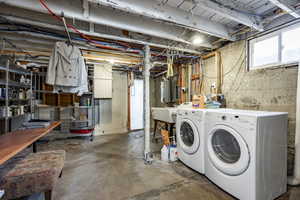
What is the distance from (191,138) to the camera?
2320mm

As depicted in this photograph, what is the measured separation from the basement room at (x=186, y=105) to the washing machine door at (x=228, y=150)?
12 mm

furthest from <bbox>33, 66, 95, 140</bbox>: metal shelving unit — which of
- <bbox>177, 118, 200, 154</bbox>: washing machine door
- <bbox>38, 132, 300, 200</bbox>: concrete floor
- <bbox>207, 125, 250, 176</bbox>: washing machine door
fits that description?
<bbox>207, 125, 250, 176</bbox>: washing machine door

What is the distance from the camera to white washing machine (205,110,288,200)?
1.34 meters

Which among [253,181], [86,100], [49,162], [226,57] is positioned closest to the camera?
[253,181]

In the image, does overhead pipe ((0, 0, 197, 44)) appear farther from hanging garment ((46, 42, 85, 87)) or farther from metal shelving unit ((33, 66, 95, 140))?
A: metal shelving unit ((33, 66, 95, 140))

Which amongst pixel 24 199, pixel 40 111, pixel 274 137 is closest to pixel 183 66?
pixel 274 137

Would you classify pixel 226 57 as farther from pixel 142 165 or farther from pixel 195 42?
pixel 142 165

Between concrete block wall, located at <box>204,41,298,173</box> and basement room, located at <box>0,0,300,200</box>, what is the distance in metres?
0.01

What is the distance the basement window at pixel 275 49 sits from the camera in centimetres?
184

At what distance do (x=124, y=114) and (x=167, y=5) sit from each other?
3907 millimetres

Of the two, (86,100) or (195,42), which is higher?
(195,42)

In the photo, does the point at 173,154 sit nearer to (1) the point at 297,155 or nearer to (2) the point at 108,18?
(1) the point at 297,155

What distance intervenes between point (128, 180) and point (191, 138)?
1.23m

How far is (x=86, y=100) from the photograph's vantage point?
13.5 ft
